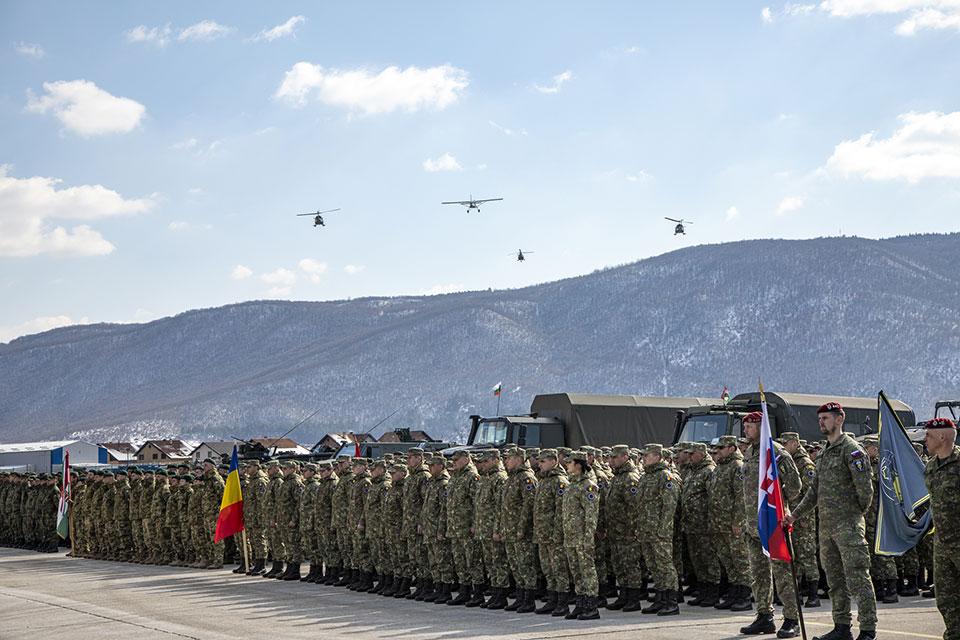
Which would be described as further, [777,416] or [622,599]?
[777,416]

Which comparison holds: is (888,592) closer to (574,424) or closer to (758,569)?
(758,569)

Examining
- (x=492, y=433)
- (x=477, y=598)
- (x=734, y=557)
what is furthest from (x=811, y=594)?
(x=492, y=433)

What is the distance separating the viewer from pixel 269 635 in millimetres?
10977

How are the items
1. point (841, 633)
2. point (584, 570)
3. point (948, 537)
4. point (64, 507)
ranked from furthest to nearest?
point (64, 507) < point (584, 570) < point (841, 633) < point (948, 537)

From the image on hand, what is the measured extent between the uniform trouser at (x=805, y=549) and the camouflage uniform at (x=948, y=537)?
356 centimetres

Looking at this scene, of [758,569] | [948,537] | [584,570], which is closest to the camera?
[948,537]

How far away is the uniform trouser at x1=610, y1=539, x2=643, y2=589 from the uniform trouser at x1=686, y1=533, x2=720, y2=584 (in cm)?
57

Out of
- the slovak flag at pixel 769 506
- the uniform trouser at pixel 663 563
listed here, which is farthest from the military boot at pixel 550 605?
the slovak flag at pixel 769 506

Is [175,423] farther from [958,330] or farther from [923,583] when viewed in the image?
[923,583]

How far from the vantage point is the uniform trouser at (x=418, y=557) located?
13852 mm

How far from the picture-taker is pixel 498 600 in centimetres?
1263

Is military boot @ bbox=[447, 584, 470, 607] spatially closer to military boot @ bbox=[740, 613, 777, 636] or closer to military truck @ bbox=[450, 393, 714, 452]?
military boot @ bbox=[740, 613, 777, 636]

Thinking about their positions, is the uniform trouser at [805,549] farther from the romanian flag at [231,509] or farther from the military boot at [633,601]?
the romanian flag at [231,509]

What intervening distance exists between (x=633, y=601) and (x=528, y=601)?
1144mm
